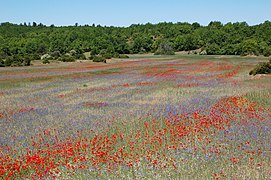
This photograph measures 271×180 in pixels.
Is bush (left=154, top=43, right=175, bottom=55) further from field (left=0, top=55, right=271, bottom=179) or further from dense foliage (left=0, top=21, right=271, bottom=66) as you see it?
field (left=0, top=55, right=271, bottom=179)

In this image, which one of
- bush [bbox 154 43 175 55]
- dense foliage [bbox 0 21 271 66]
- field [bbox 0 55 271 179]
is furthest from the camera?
bush [bbox 154 43 175 55]

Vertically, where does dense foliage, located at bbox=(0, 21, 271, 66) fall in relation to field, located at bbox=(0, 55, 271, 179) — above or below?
above

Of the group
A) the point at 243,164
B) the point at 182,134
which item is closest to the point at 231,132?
the point at 182,134

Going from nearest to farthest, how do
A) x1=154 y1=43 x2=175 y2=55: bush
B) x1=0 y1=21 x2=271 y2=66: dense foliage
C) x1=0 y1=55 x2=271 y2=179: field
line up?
1. x1=0 y1=55 x2=271 y2=179: field
2. x1=0 y1=21 x2=271 y2=66: dense foliage
3. x1=154 y1=43 x2=175 y2=55: bush

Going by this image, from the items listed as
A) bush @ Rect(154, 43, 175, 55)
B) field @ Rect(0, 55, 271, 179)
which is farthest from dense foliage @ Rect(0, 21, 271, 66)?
field @ Rect(0, 55, 271, 179)

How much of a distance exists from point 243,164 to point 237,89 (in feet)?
51.5

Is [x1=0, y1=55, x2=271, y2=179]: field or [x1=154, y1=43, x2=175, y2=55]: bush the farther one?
[x1=154, y1=43, x2=175, y2=55]: bush

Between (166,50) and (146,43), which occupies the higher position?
(146,43)

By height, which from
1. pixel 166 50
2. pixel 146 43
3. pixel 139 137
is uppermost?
pixel 146 43

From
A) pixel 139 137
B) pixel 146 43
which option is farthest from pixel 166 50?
pixel 139 137

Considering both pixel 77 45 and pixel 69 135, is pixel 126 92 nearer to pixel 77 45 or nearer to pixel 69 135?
pixel 69 135

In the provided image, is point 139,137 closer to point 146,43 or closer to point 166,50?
point 166,50

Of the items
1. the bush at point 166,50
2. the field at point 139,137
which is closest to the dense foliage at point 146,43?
the bush at point 166,50

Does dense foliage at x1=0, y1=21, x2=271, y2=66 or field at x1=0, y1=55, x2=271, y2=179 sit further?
dense foliage at x1=0, y1=21, x2=271, y2=66
